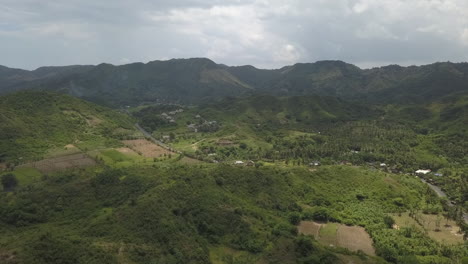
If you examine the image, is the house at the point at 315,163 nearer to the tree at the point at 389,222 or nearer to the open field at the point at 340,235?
the tree at the point at 389,222

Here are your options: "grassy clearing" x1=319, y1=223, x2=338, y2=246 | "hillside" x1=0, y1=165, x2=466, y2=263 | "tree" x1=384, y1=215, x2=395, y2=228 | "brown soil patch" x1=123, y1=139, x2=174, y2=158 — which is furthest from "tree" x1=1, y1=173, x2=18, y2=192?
"tree" x1=384, y1=215, x2=395, y2=228

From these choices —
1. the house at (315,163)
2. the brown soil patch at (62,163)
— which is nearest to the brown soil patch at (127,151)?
the brown soil patch at (62,163)

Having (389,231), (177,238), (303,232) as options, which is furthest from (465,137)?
(177,238)

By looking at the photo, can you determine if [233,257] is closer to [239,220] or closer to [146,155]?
[239,220]

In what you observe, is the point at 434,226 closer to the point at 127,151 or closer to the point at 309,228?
the point at 309,228

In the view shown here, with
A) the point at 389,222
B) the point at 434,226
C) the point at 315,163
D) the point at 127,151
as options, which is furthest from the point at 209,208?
the point at 127,151
